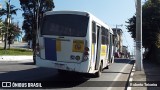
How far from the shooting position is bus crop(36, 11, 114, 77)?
580 inches

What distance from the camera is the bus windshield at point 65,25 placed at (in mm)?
15071

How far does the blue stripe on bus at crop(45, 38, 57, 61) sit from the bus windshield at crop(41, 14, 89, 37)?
36cm

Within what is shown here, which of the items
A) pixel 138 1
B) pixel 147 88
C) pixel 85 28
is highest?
pixel 138 1

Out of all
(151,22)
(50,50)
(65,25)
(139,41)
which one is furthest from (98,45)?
(151,22)

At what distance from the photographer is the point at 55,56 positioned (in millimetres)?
15062

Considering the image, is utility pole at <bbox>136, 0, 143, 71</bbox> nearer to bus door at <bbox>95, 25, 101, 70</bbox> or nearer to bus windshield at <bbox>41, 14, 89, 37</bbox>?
bus door at <bbox>95, 25, 101, 70</bbox>

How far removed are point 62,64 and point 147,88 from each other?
3543 mm

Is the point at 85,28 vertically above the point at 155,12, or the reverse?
the point at 155,12

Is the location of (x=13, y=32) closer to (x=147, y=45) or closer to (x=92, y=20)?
(x=147, y=45)

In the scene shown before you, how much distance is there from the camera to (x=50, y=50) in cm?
1512

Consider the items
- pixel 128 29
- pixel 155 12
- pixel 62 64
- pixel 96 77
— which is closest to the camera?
pixel 62 64

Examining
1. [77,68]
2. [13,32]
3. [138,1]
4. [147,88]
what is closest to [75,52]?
[77,68]

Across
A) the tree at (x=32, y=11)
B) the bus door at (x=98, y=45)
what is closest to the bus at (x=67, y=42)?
the bus door at (x=98, y=45)

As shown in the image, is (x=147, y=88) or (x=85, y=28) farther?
(x=85, y=28)
